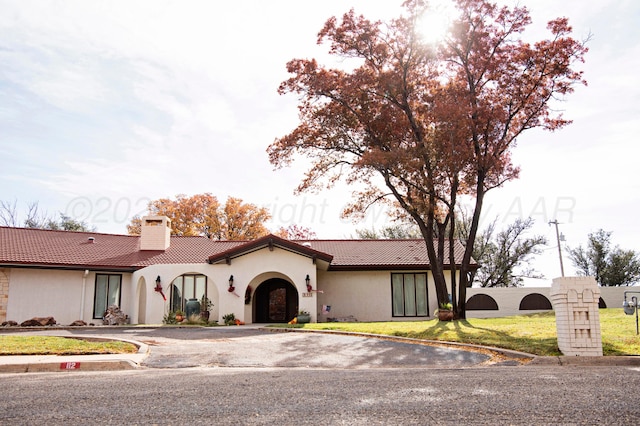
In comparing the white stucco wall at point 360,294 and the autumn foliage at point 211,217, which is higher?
the autumn foliage at point 211,217

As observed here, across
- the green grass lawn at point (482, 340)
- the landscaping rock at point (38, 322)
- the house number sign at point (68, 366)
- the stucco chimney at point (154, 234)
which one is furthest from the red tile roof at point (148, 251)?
the house number sign at point (68, 366)

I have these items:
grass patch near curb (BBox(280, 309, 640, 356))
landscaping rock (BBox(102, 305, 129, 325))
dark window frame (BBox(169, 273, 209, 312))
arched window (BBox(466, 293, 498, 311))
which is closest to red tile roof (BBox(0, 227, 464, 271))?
dark window frame (BBox(169, 273, 209, 312))

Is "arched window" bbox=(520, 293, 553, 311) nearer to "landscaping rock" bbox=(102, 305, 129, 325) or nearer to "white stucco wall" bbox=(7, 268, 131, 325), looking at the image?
"landscaping rock" bbox=(102, 305, 129, 325)

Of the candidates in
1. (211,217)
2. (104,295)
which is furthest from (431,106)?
(211,217)

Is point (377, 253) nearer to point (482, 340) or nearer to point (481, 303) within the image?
point (481, 303)

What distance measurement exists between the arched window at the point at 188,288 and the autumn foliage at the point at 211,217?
2128 cm

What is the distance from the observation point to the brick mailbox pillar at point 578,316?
1058 cm

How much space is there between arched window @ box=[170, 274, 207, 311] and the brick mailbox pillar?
16344 millimetres

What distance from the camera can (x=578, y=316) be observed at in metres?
10.9

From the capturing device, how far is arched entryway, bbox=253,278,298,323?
2586 centimetres

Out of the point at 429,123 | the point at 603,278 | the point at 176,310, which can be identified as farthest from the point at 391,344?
the point at 603,278

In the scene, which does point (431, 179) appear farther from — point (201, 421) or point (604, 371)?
point (201, 421)

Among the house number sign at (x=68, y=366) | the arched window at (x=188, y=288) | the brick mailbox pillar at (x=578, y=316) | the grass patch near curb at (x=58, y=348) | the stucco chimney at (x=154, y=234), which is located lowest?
the house number sign at (x=68, y=366)

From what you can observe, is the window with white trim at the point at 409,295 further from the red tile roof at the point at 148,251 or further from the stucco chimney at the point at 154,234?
the stucco chimney at the point at 154,234
